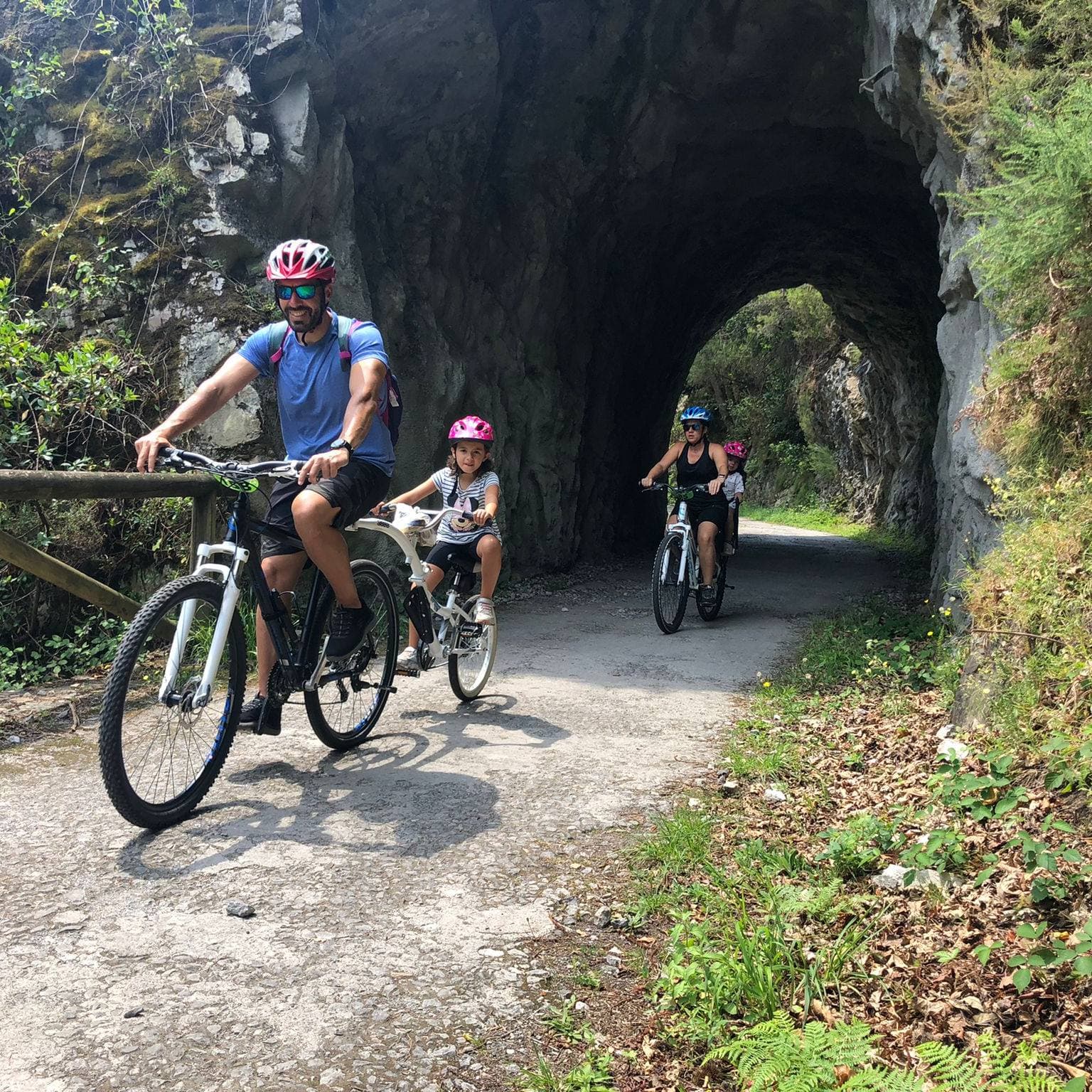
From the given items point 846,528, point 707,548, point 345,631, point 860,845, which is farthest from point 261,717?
point 846,528

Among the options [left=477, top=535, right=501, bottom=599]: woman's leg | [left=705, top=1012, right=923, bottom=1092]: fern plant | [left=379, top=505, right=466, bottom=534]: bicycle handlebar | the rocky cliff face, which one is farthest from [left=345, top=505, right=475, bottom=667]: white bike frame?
[left=705, top=1012, right=923, bottom=1092]: fern plant

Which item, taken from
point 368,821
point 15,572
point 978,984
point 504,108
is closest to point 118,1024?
point 368,821

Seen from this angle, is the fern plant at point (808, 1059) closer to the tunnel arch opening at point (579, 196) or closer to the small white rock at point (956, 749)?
the small white rock at point (956, 749)

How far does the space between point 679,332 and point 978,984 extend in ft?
52.3

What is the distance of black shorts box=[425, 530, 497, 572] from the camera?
5480 mm

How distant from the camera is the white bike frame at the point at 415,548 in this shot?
15.3 ft

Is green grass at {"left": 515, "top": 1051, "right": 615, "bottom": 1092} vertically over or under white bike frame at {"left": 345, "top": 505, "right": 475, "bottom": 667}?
under

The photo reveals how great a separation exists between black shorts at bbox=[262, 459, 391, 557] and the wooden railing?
141 centimetres

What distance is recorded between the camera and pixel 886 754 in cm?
430

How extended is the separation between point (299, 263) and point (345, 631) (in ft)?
5.27

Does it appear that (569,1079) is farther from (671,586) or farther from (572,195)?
Result: (572,195)

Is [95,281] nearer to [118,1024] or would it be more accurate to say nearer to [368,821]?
[368,821]

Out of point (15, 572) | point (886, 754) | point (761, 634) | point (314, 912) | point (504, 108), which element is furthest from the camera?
point (504, 108)

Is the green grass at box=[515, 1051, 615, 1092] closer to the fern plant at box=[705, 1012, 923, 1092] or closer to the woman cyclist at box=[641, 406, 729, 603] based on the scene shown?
the fern plant at box=[705, 1012, 923, 1092]
